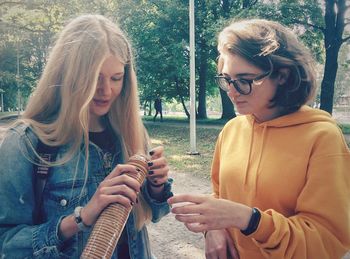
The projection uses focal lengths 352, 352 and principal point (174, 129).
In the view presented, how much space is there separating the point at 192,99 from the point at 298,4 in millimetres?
7138

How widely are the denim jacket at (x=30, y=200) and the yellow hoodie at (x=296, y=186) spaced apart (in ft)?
2.70

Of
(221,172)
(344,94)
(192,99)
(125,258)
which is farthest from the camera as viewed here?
(344,94)

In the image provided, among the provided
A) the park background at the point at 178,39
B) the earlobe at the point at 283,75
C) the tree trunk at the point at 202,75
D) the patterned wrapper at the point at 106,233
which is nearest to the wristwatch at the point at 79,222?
the patterned wrapper at the point at 106,233

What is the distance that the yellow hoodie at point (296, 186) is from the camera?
1581 mm

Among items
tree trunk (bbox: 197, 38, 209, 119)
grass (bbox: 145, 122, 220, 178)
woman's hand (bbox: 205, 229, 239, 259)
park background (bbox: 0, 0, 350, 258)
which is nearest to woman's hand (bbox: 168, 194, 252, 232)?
woman's hand (bbox: 205, 229, 239, 259)

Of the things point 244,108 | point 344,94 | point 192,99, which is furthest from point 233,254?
point 344,94

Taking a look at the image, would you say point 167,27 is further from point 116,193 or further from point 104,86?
point 116,193

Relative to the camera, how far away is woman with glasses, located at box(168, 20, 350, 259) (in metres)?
1.57

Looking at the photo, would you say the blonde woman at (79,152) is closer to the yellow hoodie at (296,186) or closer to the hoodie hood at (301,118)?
the yellow hoodie at (296,186)

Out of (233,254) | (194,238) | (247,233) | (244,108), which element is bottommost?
(194,238)

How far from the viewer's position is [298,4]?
580 inches

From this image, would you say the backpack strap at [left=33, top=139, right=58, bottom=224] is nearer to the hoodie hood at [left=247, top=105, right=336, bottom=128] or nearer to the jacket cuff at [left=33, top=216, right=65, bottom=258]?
the jacket cuff at [left=33, top=216, right=65, bottom=258]

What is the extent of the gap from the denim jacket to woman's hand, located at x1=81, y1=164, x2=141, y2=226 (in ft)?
0.79

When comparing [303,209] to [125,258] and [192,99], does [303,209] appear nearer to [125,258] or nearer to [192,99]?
[125,258]
